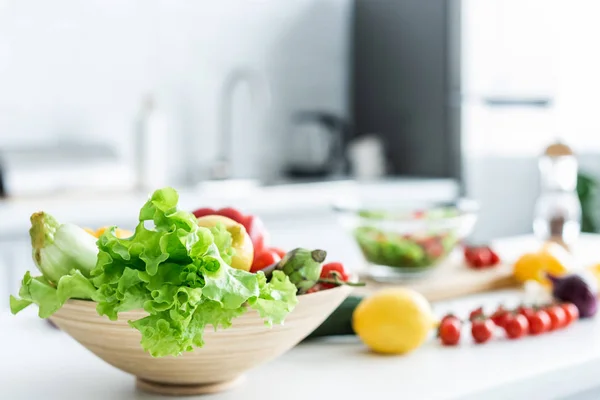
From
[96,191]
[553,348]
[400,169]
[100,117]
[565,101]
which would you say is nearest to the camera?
→ [553,348]

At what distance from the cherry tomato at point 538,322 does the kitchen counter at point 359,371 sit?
0.05ft

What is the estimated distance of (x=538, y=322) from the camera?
136cm

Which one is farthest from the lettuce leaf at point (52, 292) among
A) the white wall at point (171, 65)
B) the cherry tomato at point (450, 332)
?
the white wall at point (171, 65)

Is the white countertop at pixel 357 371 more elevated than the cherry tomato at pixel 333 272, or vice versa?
the cherry tomato at pixel 333 272

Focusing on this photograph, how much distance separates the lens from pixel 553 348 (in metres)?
1.29

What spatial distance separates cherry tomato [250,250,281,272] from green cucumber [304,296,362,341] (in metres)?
0.23

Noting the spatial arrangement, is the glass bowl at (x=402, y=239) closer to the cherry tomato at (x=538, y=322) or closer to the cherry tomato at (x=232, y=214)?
the cherry tomato at (x=538, y=322)

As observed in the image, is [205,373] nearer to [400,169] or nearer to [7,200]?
[7,200]

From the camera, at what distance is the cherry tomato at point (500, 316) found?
1348mm

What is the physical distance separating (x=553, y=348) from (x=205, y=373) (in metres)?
0.55

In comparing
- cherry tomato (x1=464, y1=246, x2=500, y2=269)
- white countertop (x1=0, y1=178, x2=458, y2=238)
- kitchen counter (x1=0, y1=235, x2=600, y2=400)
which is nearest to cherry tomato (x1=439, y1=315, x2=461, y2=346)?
kitchen counter (x1=0, y1=235, x2=600, y2=400)

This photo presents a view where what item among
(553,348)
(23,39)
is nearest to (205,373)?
(553,348)

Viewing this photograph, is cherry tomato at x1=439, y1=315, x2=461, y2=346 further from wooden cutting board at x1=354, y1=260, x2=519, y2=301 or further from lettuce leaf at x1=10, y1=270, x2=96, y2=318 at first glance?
lettuce leaf at x1=10, y1=270, x2=96, y2=318

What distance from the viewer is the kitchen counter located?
3.51 ft
